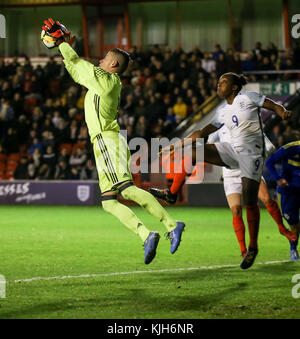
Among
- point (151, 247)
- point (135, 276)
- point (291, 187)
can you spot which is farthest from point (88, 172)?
point (151, 247)

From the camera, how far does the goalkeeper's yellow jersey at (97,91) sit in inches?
339

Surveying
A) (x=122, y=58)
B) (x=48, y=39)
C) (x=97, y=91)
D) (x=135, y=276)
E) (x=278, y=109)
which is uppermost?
(x=48, y=39)

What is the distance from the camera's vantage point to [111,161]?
27.8 ft

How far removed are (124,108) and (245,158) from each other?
14.8m

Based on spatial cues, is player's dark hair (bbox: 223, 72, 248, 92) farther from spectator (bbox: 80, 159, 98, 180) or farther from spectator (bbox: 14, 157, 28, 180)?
spectator (bbox: 14, 157, 28, 180)

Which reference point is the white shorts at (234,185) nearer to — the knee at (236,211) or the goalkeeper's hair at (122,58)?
the knee at (236,211)

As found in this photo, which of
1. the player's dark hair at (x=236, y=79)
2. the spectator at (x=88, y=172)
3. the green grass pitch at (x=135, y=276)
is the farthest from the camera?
the spectator at (x=88, y=172)

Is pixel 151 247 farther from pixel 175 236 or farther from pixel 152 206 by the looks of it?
pixel 152 206

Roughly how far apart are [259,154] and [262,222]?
8.18 metres

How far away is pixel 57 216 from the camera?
61.3 ft

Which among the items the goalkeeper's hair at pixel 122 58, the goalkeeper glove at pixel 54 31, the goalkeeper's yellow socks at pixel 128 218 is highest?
the goalkeeper glove at pixel 54 31

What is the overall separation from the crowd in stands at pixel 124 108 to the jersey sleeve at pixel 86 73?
1257 centimetres

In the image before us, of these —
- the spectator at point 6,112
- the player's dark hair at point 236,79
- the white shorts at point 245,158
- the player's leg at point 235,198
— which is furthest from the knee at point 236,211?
the spectator at point 6,112

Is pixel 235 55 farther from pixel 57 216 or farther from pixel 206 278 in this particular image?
pixel 206 278
